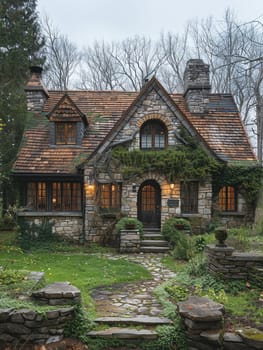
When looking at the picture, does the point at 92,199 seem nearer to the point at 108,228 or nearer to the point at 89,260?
the point at 108,228

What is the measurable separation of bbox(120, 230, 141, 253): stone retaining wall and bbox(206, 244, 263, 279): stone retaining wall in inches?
205

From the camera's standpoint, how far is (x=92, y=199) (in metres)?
12.6

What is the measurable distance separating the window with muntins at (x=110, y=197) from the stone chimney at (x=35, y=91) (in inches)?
239

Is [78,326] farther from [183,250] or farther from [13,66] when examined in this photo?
[13,66]

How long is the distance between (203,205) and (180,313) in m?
8.50

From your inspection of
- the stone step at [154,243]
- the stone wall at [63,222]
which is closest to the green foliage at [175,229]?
the stone step at [154,243]

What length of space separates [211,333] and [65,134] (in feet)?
37.5

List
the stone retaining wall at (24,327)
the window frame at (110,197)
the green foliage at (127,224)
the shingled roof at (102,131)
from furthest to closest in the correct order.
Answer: the shingled roof at (102,131) → the window frame at (110,197) → the green foliage at (127,224) → the stone retaining wall at (24,327)

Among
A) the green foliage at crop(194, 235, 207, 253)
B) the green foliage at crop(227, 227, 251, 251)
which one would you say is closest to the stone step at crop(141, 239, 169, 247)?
the green foliage at crop(194, 235, 207, 253)

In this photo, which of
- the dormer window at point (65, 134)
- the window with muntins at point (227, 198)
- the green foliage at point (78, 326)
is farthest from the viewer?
the dormer window at point (65, 134)

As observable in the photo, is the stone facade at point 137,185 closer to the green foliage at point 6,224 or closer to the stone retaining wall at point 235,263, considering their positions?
the green foliage at point 6,224

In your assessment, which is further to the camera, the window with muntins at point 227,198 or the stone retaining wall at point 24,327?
the window with muntins at point 227,198

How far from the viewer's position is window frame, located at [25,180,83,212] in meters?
13.2

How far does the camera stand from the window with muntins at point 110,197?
12.8m
